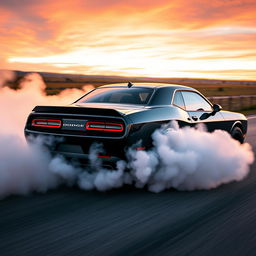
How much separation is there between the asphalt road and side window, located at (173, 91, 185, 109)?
153 centimetres

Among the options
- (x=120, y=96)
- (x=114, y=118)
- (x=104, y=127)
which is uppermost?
(x=120, y=96)

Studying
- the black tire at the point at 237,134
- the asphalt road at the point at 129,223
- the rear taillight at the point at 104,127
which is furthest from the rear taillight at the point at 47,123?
the black tire at the point at 237,134

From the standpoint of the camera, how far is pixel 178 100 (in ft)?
20.6

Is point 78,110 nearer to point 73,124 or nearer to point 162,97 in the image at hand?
point 73,124

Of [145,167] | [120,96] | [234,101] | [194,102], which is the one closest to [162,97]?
[120,96]

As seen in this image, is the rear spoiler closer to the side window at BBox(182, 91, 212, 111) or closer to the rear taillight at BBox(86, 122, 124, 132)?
the rear taillight at BBox(86, 122, 124, 132)

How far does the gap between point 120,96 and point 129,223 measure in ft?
8.71

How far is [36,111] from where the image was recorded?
5516 mm

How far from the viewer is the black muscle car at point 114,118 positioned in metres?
4.94

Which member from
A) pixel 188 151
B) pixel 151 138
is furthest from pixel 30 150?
pixel 188 151

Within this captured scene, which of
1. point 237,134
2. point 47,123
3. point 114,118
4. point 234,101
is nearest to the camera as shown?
point 114,118

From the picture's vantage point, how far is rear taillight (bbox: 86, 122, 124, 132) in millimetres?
4922

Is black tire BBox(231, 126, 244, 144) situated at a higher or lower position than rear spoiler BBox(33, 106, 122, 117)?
lower

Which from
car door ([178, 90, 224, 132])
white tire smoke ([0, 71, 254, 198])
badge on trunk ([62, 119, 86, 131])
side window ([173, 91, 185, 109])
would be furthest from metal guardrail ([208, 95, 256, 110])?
badge on trunk ([62, 119, 86, 131])
